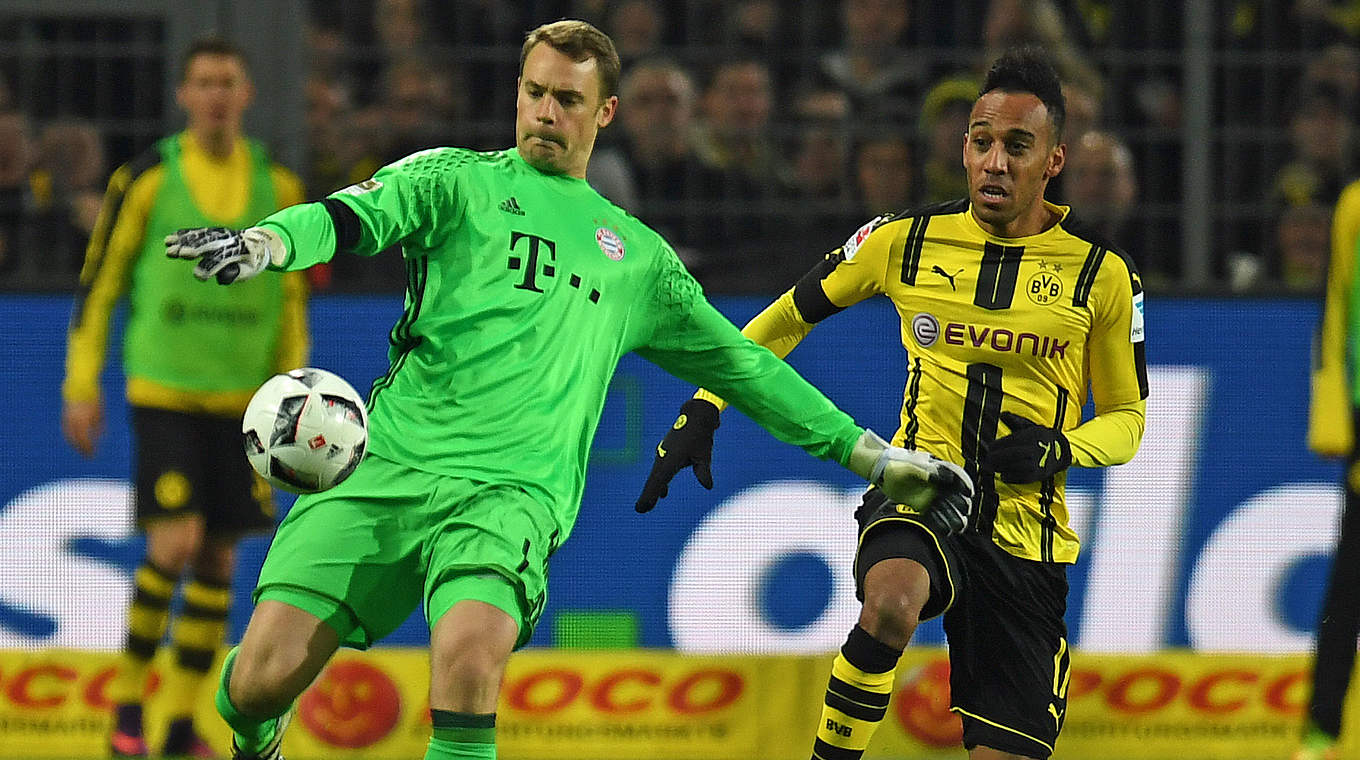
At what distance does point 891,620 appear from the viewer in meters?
5.14

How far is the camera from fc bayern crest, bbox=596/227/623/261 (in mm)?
5012

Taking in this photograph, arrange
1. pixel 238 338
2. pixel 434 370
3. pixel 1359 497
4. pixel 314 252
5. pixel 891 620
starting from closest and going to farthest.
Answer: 1. pixel 314 252
2. pixel 434 370
3. pixel 891 620
4. pixel 1359 497
5. pixel 238 338

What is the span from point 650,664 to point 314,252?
3479 millimetres

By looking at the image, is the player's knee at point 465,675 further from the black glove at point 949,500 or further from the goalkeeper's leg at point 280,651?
the black glove at point 949,500

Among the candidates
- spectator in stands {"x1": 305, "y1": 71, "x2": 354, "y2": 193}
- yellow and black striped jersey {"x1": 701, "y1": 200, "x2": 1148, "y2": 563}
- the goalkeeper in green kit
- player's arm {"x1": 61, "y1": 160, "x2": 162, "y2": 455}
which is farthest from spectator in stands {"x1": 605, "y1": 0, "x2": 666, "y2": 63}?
the goalkeeper in green kit

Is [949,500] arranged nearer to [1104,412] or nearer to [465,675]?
[1104,412]

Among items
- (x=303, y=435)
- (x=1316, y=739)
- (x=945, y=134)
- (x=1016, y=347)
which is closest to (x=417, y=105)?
(x=945, y=134)

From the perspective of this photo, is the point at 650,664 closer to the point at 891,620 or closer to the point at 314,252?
the point at 891,620

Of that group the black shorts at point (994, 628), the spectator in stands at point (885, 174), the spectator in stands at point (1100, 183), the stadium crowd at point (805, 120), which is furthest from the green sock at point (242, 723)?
the spectator in stands at point (1100, 183)

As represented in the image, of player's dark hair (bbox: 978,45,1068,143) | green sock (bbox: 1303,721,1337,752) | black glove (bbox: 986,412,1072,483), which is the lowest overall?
green sock (bbox: 1303,721,1337,752)

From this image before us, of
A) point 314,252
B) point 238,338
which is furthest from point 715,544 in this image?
point 314,252

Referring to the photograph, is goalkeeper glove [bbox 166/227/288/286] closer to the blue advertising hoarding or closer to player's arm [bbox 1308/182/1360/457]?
the blue advertising hoarding

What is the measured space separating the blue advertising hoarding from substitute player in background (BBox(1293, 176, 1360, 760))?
1004 millimetres

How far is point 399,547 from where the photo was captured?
470 centimetres
